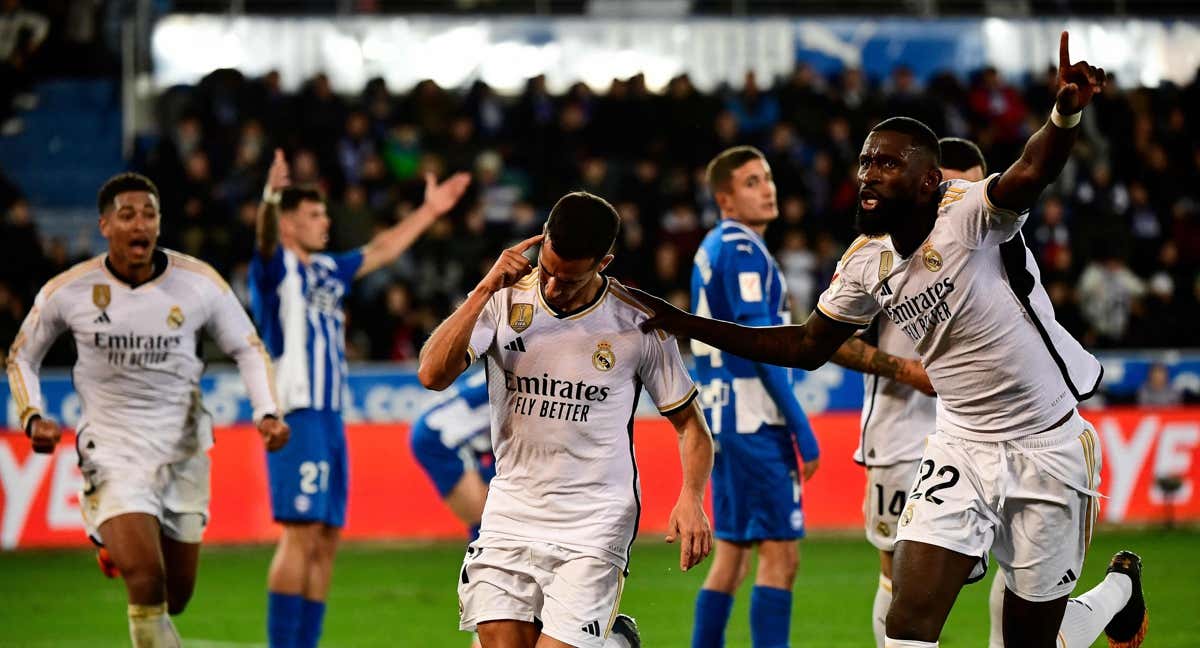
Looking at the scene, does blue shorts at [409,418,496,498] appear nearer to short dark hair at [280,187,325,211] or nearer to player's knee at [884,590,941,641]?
short dark hair at [280,187,325,211]

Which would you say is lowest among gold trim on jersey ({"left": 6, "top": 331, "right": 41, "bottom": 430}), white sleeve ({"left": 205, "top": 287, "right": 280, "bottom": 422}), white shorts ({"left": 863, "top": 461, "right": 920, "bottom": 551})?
white shorts ({"left": 863, "top": 461, "right": 920, "bottom": 551})

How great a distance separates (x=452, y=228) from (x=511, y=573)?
12788 mm

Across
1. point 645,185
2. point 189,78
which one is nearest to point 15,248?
point 189,78

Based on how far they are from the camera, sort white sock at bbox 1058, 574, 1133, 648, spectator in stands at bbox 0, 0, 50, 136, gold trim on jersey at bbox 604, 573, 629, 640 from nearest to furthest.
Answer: gold trim on jersey at bbox 604, 573, 629, 640 < white sock at bbox 1058, 574, 1133, 648 < spectator in stands at bbox 0, 0, 50, 136

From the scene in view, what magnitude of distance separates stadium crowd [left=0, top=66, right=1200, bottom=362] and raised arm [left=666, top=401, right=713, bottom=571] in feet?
36.7

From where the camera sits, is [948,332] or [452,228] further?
[452,228]

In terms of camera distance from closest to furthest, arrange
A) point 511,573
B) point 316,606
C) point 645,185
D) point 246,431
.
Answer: point 511,573 < point 316,606 < point 246,431 < point 645,185

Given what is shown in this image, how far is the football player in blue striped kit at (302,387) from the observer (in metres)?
8.73

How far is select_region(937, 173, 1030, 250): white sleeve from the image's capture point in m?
5.68

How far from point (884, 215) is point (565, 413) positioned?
1413mm

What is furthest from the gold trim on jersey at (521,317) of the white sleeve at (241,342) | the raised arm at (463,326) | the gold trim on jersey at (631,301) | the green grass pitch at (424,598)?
the green grass pitch at (424,598)

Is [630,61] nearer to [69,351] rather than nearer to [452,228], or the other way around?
[452,228]

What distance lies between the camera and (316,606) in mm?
8734

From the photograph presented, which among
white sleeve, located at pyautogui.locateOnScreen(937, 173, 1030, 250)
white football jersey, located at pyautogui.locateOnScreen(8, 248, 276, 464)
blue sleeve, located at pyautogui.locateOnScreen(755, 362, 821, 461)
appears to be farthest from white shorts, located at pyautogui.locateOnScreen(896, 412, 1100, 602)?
white football jersey, located at pyautogui.locateOnScreen(8, 248, 276, 464)
